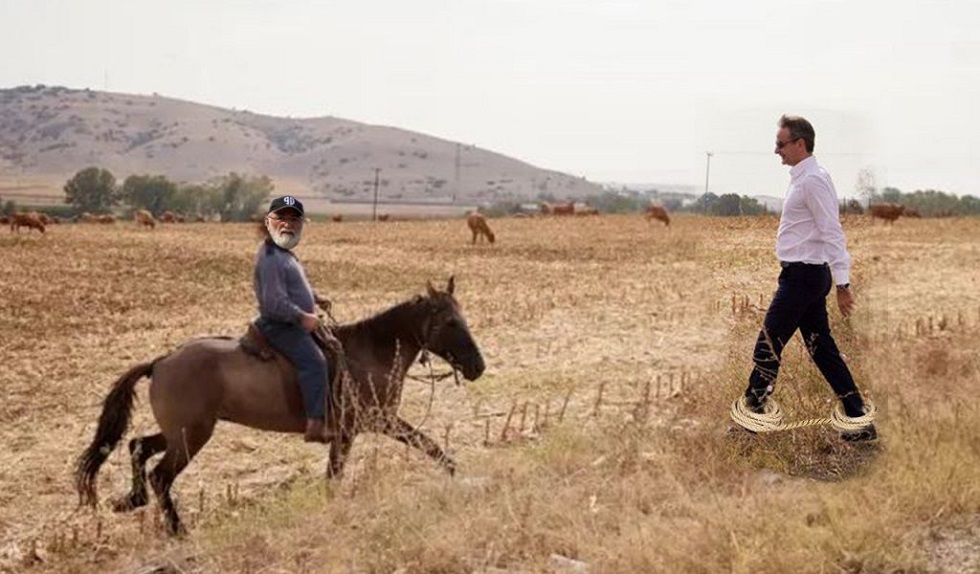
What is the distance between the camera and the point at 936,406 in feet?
22.8

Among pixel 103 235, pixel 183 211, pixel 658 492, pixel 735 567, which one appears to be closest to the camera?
pixel 735 567

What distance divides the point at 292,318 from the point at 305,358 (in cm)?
33

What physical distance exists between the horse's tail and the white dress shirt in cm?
467

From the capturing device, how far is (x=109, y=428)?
23.5ft

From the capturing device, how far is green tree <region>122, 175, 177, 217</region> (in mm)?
122188

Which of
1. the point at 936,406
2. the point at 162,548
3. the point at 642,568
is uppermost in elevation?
the point at 936,406

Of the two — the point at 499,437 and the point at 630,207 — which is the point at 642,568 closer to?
the point at 499,437

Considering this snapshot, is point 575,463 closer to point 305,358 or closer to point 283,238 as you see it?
point 305,358

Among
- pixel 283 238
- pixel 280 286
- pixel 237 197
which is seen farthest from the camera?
pixel 237 197

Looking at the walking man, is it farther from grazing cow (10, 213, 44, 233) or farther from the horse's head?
grazing cow (10, 213, 44, 233)

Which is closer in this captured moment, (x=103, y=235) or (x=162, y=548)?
(x=162, y=548)

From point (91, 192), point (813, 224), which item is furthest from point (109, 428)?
point (91, 192)

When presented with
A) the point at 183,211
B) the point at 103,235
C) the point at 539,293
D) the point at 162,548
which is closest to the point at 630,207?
the point at 183,211

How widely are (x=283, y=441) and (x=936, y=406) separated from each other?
19.1 ft
